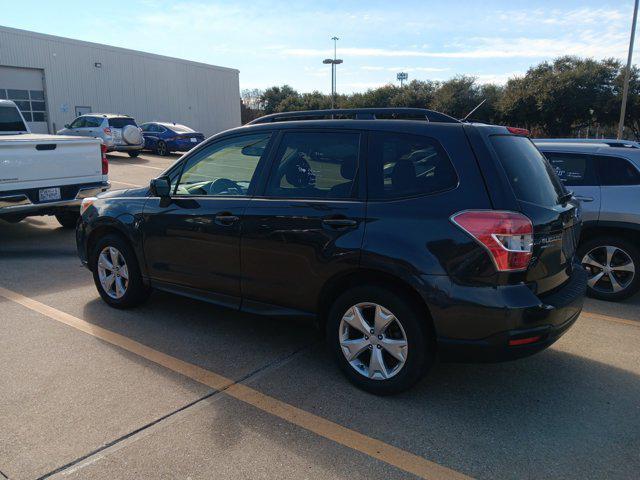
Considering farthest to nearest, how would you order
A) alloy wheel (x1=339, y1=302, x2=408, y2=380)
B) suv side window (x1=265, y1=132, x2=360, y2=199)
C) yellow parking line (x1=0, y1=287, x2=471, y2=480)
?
suv side window (x1=265, y1=132, x2=360, y2=199)
alloy wheel (x1=339, y1=302, x2=408, y2=380)
yellow parking line (x1=0, y1=287, x2=471, y2=480)

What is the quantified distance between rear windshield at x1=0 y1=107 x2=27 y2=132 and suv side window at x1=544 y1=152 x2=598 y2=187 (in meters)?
9.25

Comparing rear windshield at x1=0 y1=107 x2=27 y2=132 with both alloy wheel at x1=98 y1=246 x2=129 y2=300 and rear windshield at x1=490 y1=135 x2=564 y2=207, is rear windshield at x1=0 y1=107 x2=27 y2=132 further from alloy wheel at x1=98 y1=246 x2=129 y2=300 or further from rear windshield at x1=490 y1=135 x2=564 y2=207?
rear windshield at x1=490 y1=135 x2=564 y2=207

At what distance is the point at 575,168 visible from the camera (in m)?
5.84

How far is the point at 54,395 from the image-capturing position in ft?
11.3

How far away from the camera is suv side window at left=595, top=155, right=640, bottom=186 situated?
5.47 m

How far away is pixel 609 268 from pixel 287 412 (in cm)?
408

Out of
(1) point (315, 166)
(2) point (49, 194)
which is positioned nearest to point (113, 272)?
(1) point (315, 166)

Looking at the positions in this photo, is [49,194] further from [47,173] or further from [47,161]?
[47,161]

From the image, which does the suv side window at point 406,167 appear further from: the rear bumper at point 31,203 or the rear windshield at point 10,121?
the rear windshield at point 10,121

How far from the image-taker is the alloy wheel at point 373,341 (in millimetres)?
3361

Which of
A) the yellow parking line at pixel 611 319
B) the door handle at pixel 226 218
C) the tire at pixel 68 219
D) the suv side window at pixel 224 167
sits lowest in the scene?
the yellow parking line at pixel 611 319

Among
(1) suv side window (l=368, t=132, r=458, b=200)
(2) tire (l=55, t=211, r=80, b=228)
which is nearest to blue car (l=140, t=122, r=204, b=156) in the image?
(2) tire (l=55, t=211, r=80, b=228)

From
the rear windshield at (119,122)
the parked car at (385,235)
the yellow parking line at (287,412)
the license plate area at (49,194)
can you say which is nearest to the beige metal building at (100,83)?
the rear windshield at (119,122)

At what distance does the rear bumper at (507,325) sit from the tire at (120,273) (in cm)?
302
